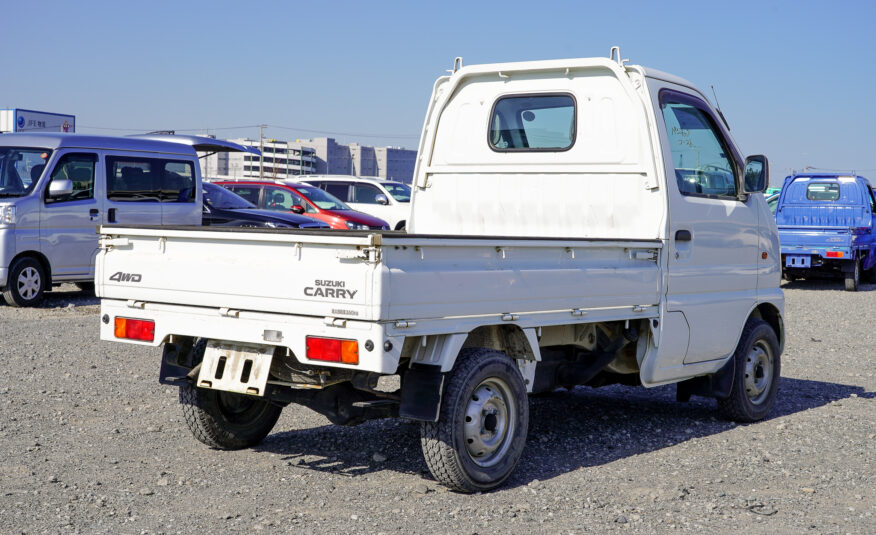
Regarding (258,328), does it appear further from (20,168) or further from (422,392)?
(20,168)

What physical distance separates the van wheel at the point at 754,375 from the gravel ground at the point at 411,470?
0.49 feet

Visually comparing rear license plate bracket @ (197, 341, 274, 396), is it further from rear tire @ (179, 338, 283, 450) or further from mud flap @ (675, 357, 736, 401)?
mud flap @ (675, 357, 736, 401)

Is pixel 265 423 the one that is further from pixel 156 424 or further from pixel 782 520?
pixel 782 520

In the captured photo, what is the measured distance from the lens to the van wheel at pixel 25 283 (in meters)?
12.5

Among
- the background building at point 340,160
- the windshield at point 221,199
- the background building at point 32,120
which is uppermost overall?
the background building at point 340,160

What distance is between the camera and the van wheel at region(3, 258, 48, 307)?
41.0 ft

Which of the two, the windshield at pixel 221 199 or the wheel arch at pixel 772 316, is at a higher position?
the windshield at pixel 221 199

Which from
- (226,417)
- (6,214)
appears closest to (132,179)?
(6,214)

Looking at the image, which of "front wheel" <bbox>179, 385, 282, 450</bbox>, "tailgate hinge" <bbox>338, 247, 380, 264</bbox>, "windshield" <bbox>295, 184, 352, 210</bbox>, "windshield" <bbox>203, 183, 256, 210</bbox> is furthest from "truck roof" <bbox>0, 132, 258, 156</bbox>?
"tailgate hinge" <bbox>338, 247, 380, 264</bbox>

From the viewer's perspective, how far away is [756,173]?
23.2 feet

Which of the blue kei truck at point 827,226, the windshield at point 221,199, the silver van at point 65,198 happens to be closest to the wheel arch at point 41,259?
the silver van at point 65,198

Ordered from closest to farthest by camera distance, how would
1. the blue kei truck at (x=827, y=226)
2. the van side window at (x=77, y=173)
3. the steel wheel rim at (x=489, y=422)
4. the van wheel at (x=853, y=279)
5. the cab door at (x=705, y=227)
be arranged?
the steel wheel rim at (x=489, y=422), the cab door at (x=705, y=227), the van side window at (x=77, y=173), the blue kei truck at (x=827, y=226), the van wheel at (x=853, y=279)

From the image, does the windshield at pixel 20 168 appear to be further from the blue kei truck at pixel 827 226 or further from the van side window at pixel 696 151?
the blue kei truck at pixel 827 226

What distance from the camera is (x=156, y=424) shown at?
667 cm
